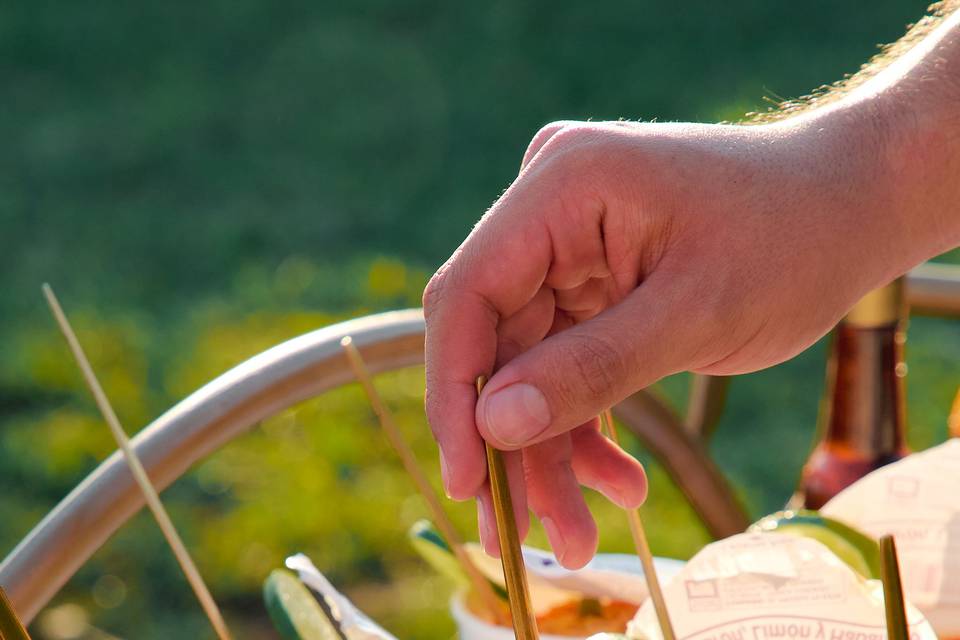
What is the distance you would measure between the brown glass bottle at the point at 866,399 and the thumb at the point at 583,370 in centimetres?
36

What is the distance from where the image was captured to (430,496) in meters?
0.65

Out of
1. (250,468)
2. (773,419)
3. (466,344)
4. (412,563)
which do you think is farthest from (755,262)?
(773,419)

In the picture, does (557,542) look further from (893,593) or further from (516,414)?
(893,593)

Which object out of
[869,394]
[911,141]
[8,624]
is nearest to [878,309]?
[869,394]

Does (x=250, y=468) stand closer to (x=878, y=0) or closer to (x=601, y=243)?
(x=601, y=243)

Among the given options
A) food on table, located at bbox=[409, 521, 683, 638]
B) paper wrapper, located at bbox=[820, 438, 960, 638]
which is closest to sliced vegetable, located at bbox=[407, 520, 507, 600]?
food on table, located at bbox=[409, 521, 683, 638]

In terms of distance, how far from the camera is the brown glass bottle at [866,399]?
37.4 inches

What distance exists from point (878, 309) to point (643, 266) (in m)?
0.35

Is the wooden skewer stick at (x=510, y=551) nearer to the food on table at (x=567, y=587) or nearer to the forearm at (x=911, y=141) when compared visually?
the food on table at (x=567, y=587)

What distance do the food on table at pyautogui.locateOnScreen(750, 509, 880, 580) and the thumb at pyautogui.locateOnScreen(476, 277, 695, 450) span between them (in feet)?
0.49

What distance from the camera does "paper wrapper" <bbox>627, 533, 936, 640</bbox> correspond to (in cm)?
61

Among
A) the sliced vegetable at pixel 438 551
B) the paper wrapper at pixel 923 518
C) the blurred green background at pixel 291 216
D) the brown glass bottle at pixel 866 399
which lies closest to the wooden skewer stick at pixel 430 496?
the sliced vegetable at pixel 438 551

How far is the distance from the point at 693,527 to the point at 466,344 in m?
1.86

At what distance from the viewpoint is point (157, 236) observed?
156 inches
